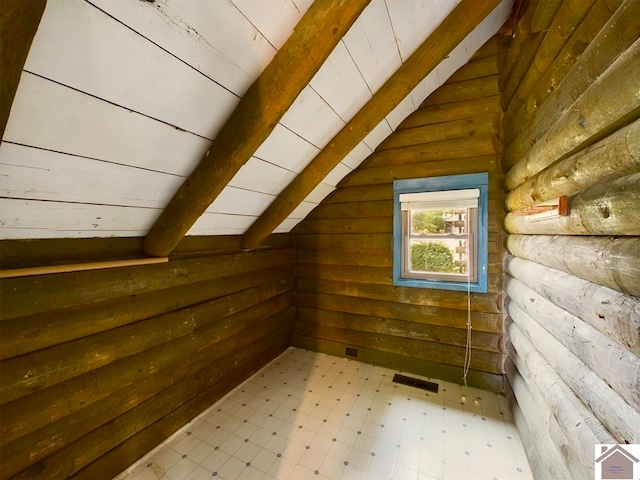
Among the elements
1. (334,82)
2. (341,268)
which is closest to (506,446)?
(341,268)

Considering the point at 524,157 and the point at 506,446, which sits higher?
the point at 524,157

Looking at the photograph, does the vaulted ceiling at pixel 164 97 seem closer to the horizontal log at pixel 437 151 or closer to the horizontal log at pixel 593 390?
the horizontal log at pixel 437 151

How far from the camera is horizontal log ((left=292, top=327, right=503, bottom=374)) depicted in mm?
2562

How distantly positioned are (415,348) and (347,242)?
1371mm

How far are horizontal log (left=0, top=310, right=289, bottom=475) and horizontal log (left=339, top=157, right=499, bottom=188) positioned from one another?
2292 millimetres

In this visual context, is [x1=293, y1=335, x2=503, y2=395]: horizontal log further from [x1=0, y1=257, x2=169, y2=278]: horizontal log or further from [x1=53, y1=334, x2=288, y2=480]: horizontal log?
[x1=0, y1=257, x2=169, y2=278]: horizontal log

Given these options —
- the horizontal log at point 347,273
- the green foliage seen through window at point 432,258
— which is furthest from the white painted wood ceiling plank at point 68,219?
the green foliage seen through window at point 432,258

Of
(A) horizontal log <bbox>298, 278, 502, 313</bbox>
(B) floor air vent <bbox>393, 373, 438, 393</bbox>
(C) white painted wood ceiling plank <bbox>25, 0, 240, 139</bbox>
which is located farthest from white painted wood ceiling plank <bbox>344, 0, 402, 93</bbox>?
(B) floor air vent <bbox>393, 373, 438, 393</bbox>

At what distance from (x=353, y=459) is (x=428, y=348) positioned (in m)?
1.37

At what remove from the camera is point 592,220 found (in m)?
1.04

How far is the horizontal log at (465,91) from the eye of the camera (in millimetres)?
2428

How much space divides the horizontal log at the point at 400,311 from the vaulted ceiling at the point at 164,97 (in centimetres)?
185

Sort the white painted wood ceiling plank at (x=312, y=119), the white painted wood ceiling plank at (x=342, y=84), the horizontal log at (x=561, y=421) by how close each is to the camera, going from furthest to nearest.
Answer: the white painted wood ceiling plank at (x=312, y=119) → the white painted wood ceiling plank at (x=342, y=84) → the horizontal log at (x=561, y=421)

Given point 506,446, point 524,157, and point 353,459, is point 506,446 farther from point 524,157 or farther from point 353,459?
point 524,157
